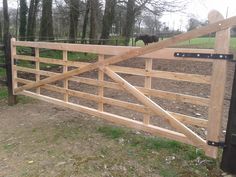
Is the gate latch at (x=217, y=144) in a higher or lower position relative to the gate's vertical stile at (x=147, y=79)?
lower

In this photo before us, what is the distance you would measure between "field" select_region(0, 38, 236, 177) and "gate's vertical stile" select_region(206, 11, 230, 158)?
49 cm

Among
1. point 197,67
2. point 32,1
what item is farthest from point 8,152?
point 32,1

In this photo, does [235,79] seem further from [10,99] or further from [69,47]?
[10,99]

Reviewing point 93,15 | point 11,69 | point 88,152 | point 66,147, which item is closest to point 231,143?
point 88,152

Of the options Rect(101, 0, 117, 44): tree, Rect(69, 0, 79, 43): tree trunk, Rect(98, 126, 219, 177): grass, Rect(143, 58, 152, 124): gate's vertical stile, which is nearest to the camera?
Rect(98, 126, 219, 177): grass

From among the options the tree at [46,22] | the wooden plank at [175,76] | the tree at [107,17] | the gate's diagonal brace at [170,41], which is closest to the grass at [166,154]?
the wooden plank at [175,76]

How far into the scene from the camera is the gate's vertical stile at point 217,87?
3701 mm

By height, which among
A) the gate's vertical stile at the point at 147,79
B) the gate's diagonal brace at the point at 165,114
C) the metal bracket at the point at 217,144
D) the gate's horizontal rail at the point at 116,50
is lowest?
the metal bracket at the point at 217,144

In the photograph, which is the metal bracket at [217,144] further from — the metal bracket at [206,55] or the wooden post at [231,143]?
the metal bracket at [206,55]

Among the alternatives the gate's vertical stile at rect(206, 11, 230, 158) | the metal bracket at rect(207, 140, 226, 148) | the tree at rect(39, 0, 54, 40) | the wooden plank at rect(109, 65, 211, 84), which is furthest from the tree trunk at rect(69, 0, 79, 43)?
the metal bracket at rect(207, 140, 226, 148)

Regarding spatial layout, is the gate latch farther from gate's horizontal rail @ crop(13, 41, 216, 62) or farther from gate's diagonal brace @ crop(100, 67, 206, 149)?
gate's horizontal rail @ crop(13, 41, 216, 62)

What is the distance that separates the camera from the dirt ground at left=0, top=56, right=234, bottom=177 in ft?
13.8

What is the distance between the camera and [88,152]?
15.4 ft

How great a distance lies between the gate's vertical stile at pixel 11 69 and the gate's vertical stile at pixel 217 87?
4.84m
